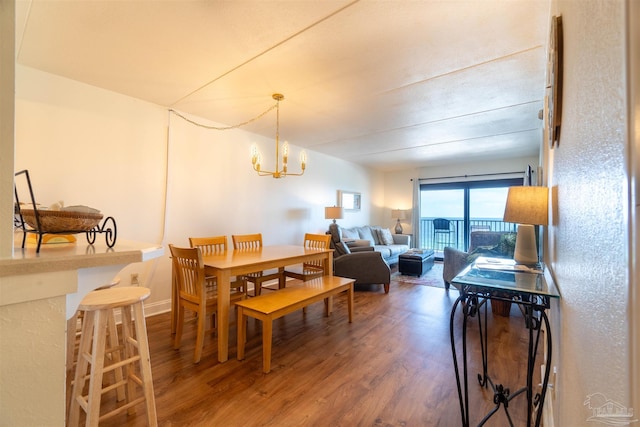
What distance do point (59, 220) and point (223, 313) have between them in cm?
144

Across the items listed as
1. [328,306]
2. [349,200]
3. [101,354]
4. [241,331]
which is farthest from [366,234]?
[101,354]

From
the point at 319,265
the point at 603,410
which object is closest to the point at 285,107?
the point at 319,265

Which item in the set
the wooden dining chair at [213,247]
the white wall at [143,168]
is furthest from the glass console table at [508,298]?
the white wall at [143,168]

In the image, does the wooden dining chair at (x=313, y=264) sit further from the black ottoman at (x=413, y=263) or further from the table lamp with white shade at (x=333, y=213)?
the black ottoman at (x=413, y=263)

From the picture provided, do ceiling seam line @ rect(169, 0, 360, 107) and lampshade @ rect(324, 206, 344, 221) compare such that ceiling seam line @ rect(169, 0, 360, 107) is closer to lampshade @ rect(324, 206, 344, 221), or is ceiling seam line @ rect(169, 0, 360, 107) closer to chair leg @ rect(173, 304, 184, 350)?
chair leg @ rect(173, 304, 184, 350)

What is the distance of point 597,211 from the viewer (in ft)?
1.77

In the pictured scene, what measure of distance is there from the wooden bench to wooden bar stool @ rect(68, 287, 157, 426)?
2.47ft

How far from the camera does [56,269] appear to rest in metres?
0.70

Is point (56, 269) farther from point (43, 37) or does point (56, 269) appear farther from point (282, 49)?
point (43, 37)

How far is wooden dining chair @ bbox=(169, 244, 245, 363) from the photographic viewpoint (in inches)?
81.7

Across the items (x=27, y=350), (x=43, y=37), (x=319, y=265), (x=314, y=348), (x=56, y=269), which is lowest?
(x=314, y=348)

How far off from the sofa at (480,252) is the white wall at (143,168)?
101 inches

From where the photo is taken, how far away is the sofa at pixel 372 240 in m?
4.54

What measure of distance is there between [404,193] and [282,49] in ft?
18.8
